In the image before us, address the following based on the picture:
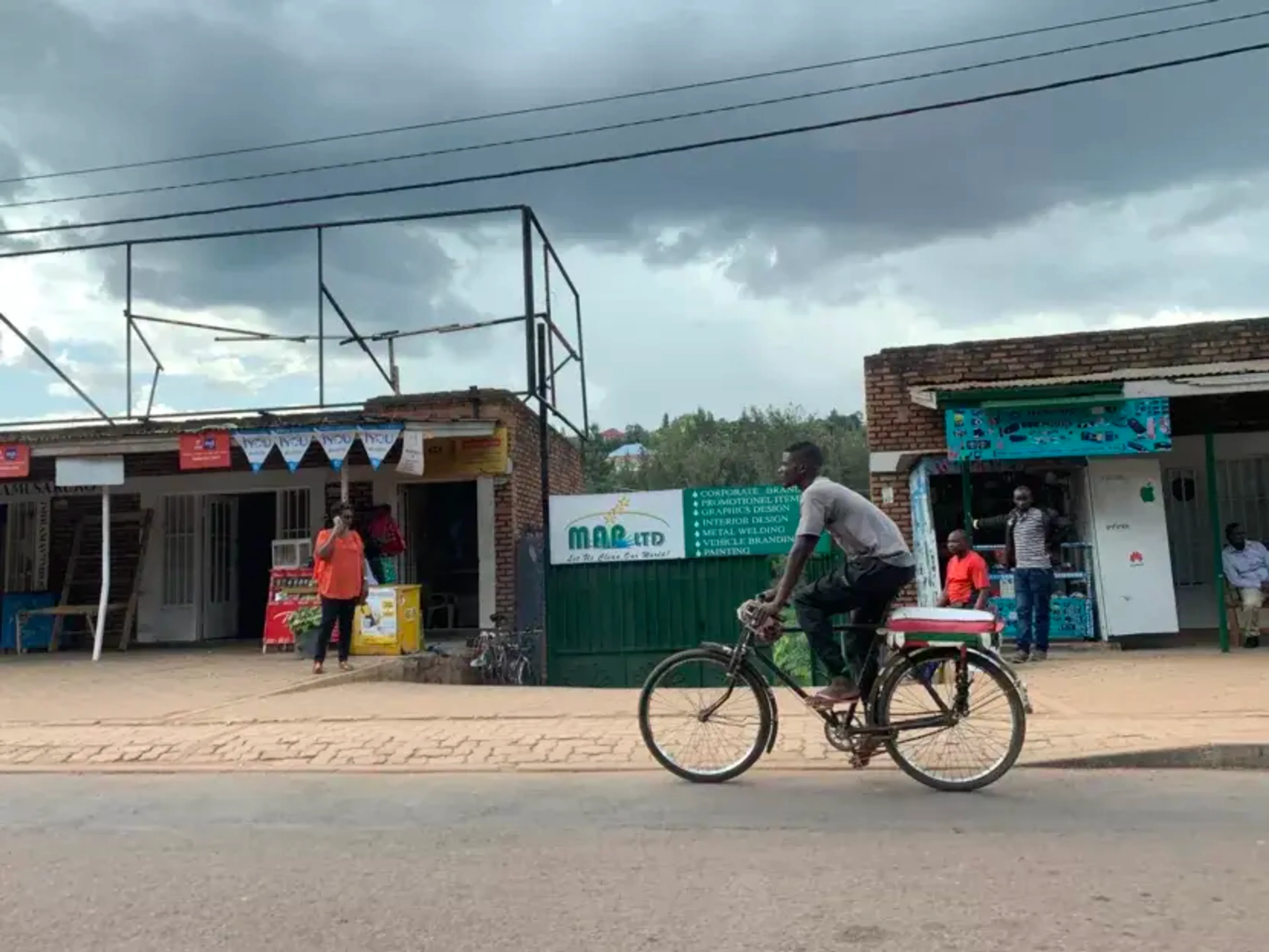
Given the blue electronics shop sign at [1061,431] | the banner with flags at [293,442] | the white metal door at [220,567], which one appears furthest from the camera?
the white metal door at [220,567]

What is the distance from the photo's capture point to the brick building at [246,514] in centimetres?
1342

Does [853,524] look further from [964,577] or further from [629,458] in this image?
[629,458]

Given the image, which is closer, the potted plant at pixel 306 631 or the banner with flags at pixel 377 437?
the banner with flags at pixel 377 437

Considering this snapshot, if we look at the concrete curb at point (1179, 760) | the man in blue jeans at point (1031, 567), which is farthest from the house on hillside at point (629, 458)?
the concrete curb at point (1179, 760)

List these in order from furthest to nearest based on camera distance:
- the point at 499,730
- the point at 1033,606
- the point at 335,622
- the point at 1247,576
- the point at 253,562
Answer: the point at 253,562 < the point at 1247,576 < the point at 335,622 < the point at 1033,606 < the point at 499,730

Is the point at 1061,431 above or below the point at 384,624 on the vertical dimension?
above

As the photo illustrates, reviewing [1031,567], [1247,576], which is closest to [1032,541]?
[1031,567]

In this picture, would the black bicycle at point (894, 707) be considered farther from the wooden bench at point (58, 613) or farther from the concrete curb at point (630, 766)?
the wooden bench at point (58, 613)

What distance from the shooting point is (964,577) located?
9.55 m

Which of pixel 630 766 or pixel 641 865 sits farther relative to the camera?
pixel 630 766

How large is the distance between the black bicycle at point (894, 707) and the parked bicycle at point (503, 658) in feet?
22.8

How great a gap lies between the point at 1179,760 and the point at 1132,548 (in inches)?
227

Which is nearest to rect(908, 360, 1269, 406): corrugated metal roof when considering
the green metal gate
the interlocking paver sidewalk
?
the green metal gate

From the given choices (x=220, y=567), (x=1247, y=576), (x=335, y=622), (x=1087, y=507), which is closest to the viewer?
(x=335, y=622)
